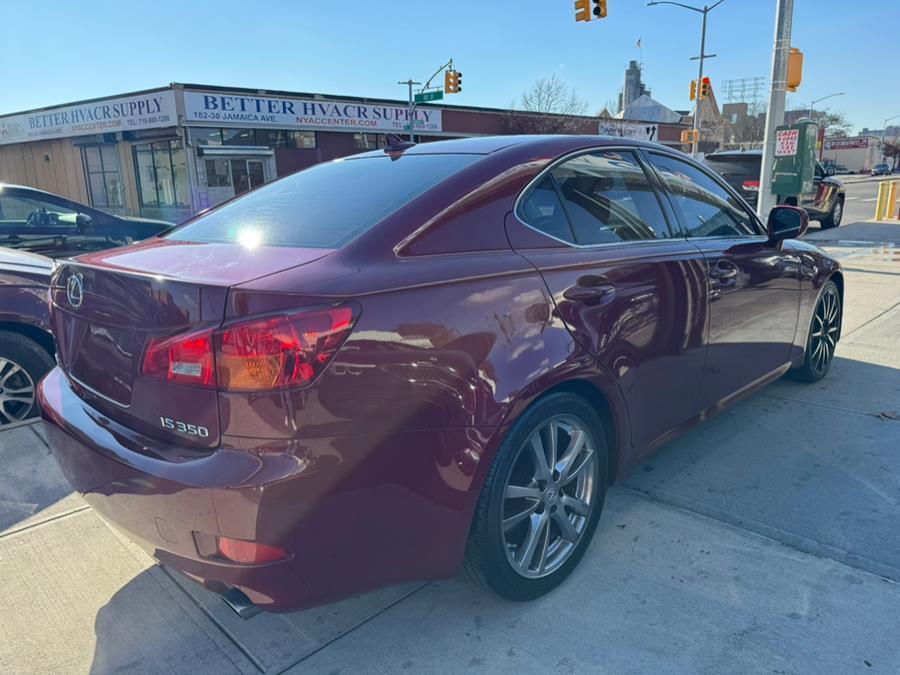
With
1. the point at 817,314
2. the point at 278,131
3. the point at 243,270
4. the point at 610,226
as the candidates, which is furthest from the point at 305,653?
the point at 278,131

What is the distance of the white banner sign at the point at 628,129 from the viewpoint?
3919cm

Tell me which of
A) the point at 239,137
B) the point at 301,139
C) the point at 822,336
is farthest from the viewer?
the point at 301,139

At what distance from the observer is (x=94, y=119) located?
26.5 metres

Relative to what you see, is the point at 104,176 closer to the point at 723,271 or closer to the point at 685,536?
the point at 723,271

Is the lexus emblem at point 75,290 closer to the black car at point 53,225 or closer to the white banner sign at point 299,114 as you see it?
the black car at point 53,225

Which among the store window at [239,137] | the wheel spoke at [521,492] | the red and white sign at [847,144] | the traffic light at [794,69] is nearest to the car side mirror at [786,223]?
the wheel spoke at [521,492]

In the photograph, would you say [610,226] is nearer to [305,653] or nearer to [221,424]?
[221,424]

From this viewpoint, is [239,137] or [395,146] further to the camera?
[239,137]

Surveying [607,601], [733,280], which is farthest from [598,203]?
[607,601]

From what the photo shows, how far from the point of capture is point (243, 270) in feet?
6.35

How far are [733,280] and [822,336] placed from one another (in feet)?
5.99

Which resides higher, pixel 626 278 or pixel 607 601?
pixel 626 278

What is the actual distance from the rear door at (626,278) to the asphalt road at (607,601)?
501 millimetres

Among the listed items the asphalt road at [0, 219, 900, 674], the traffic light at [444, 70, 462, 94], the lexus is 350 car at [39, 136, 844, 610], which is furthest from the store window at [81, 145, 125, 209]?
the lexus is 350 car at [39, 136, 844, 610]
